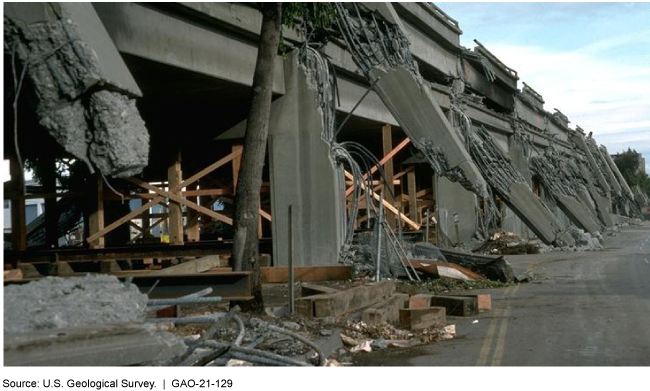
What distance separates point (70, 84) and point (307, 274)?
10021 millimetres

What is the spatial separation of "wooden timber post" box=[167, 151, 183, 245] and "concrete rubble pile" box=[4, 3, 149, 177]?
12159 mm

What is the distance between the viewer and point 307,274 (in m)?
18.0

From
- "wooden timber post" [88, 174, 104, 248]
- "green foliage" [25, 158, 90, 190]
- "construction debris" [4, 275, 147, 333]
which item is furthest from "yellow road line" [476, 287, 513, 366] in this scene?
"green foliage" [25, 158, 90, 190]

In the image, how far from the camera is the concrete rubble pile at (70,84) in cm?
868

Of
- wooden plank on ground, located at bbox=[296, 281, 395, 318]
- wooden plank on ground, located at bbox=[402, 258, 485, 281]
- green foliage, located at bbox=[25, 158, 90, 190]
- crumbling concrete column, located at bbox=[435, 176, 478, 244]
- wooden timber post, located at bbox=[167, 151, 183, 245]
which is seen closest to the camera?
wooden plank on ground, located at bbox=[296, 281, 395, 318]

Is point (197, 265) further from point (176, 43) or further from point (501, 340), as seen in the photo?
point (501, 340)

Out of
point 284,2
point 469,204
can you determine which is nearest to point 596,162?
point 469,204

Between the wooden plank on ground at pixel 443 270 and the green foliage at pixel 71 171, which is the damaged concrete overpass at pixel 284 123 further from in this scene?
the wooden plank on ground at pixel 443 270

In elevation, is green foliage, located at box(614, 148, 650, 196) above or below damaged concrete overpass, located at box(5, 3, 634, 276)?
above

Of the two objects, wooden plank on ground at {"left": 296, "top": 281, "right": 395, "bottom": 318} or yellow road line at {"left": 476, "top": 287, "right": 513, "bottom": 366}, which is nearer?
yellow road line at {"left": 476, "top": 287, "right": 513, "bottom": 366}

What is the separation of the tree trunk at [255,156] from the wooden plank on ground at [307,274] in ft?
21.9

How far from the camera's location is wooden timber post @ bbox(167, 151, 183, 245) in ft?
69.6

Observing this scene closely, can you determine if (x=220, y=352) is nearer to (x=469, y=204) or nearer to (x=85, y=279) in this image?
(x=85, y=279)

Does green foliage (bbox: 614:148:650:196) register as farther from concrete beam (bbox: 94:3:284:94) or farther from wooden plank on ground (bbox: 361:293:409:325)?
wooden plank on ground (bbox: 361:293:409:325)
